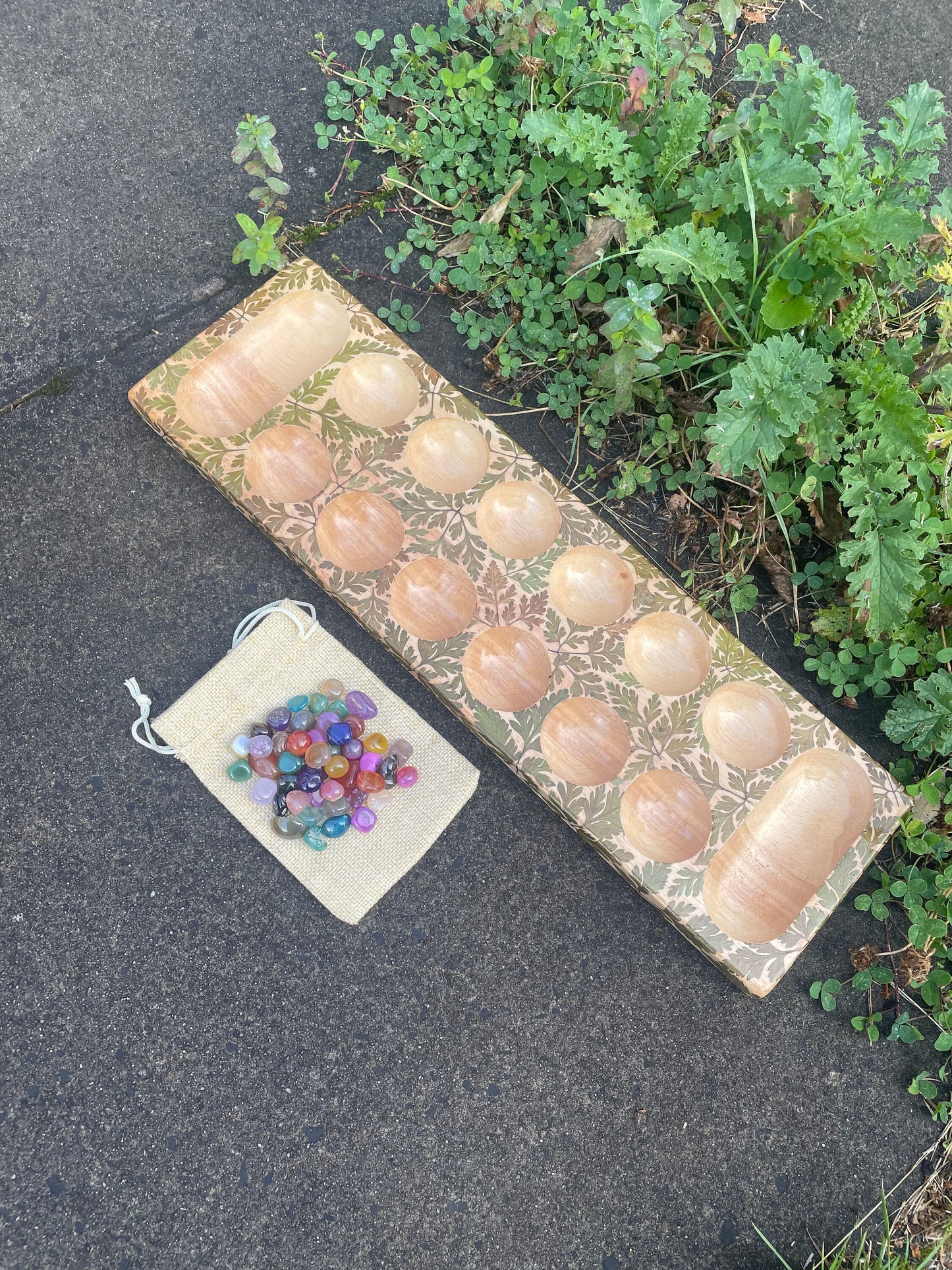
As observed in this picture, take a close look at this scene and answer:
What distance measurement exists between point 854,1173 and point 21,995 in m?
2.01

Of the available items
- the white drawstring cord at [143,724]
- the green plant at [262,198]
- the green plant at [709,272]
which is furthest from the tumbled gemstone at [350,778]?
the green plant at [262,198]

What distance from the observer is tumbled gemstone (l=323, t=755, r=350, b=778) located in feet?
6.04

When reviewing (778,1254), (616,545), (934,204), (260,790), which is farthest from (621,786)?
(934,204)

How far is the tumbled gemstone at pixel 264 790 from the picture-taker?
6.04 ft

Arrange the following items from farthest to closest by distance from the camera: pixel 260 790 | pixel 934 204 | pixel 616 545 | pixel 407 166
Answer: pixel 934 204, pixel 407 166, pixel 616 545, pixel 260 790

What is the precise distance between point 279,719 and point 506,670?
54 centimetres

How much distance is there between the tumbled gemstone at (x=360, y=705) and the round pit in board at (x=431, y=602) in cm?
19

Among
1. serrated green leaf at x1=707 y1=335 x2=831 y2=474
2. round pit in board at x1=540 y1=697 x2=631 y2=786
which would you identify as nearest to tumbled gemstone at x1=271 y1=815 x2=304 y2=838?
round pit in board at x1=540 y1=697 x2=631 y2=786

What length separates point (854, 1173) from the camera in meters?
1.95

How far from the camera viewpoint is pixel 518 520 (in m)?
1.94

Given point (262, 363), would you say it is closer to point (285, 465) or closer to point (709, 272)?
point (285, 465)

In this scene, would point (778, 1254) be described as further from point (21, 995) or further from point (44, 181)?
point (44, 181)

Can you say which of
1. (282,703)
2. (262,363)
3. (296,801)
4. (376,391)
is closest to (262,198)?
(262,363)

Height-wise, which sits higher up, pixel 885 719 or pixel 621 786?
pixel 885 719
